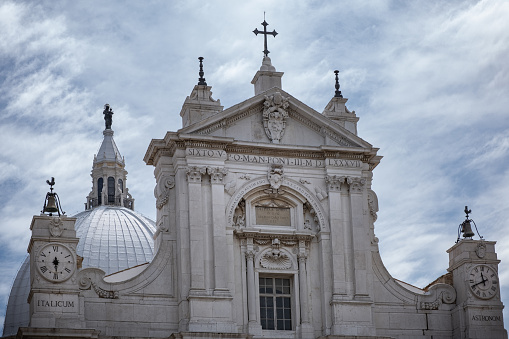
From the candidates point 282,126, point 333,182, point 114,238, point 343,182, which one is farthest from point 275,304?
point 114,238

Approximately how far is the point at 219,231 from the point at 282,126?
4.34 meters

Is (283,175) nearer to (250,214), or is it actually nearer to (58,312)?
(250,214)

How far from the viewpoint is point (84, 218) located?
65.2 metres

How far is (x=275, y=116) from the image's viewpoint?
38.1 meters

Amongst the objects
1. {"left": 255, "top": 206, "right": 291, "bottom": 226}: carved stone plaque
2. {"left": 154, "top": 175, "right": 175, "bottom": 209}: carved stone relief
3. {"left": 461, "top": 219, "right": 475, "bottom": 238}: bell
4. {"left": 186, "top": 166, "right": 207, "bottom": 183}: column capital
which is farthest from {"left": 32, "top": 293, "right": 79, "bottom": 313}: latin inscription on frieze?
{"left": 461, "top": 219, "right": 475, "bottom": 238}: bell

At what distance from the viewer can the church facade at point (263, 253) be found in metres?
35.0

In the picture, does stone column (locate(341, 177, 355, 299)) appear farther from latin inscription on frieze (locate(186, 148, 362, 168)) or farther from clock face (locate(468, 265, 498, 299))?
clock face (locate(468, 265, 498, 299))

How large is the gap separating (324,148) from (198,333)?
7.51 m

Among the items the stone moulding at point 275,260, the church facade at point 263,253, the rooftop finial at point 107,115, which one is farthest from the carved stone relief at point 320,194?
the rooftop finial at point 107,115

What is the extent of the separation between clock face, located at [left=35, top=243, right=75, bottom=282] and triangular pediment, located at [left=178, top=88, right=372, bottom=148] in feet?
19.3

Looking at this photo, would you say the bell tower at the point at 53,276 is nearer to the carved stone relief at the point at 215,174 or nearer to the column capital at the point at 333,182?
the carved stone relief at the point at 215,174

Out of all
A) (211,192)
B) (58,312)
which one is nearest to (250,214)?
(211,192)

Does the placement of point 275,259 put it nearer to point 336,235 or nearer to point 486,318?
point 336,235

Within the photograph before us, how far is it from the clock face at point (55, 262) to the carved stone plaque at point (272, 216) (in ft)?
20.3
